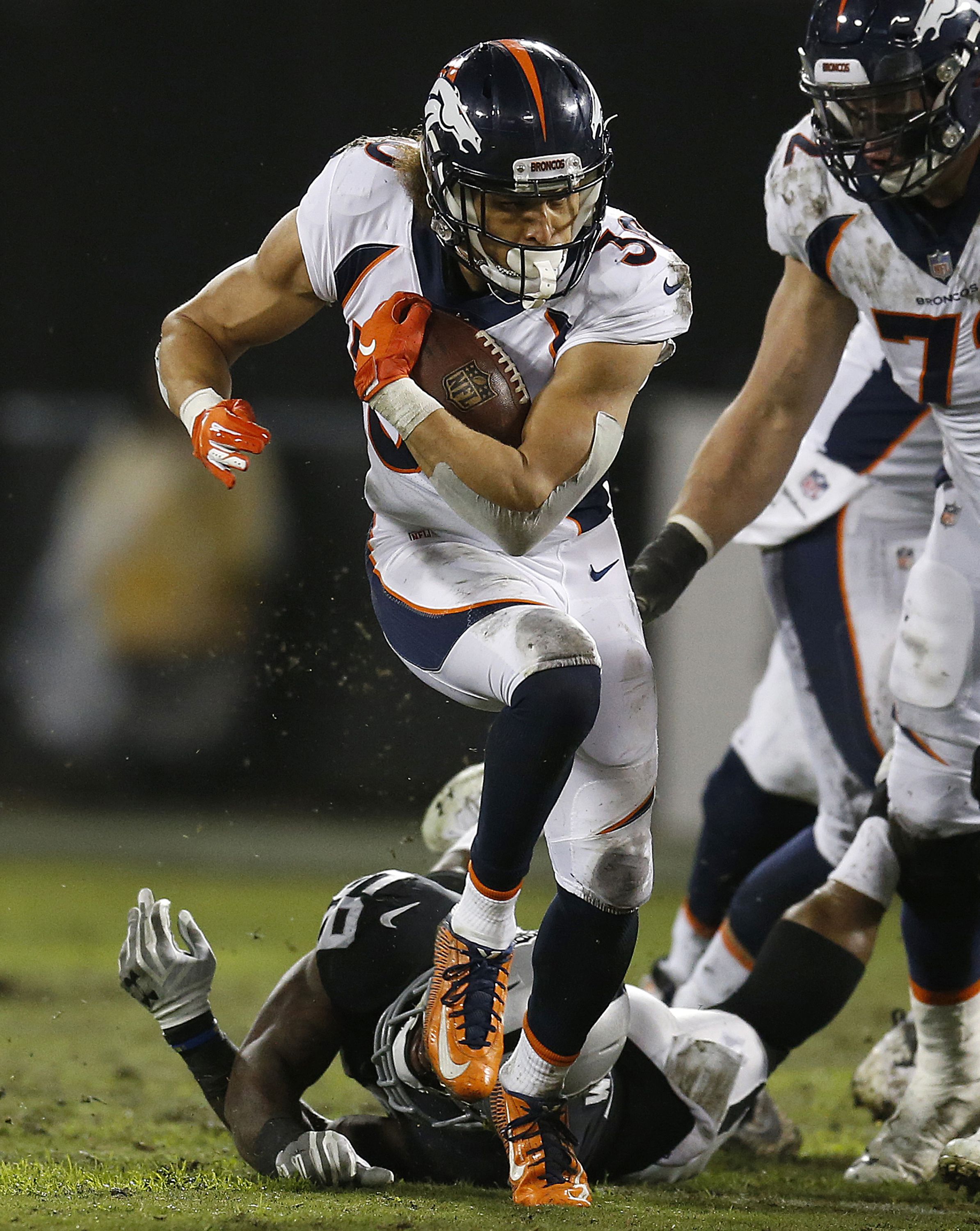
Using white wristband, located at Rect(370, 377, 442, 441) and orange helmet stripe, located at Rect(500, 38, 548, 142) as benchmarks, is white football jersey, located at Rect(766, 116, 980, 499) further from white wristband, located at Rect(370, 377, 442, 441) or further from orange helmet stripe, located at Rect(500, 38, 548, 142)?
white wristband, located at Rect(370, 377, 442, 441)

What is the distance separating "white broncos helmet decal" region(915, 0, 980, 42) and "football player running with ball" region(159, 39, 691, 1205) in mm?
612

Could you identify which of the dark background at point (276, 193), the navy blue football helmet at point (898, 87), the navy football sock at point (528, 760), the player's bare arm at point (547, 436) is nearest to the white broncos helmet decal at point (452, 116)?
the player's bare arm at point (547, 436)

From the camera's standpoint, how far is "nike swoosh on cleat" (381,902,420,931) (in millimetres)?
2760

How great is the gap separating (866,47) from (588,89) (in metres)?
0.56

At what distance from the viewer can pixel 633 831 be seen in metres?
2.60

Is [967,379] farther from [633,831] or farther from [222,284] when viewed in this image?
[222,284]

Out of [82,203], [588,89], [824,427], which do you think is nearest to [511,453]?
[588,89]

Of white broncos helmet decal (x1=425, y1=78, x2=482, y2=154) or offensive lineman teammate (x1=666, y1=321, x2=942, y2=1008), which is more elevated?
white broncos helmet decal (x1=425, y1=78, x2=482, y2=154)

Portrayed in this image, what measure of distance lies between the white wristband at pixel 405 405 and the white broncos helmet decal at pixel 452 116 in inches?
15.4

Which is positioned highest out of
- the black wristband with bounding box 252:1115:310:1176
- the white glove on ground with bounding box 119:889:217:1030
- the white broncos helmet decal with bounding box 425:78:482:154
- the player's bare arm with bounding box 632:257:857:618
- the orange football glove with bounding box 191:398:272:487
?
the white broncos helmet decal with bounding box 425:78:482:154

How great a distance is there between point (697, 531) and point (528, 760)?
986mm

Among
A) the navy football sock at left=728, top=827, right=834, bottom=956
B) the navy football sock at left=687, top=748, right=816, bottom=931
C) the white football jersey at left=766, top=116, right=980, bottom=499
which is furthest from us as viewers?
the navy football sock at left=687, top=748, right=816, bottom=931

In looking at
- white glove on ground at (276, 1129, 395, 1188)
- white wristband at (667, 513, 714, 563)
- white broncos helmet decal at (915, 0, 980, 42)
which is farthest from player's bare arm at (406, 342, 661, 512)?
white glove on ground at (276, 1129, 395, 1188)

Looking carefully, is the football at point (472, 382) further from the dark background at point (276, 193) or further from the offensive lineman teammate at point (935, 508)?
the dark background at point (276, 193)
